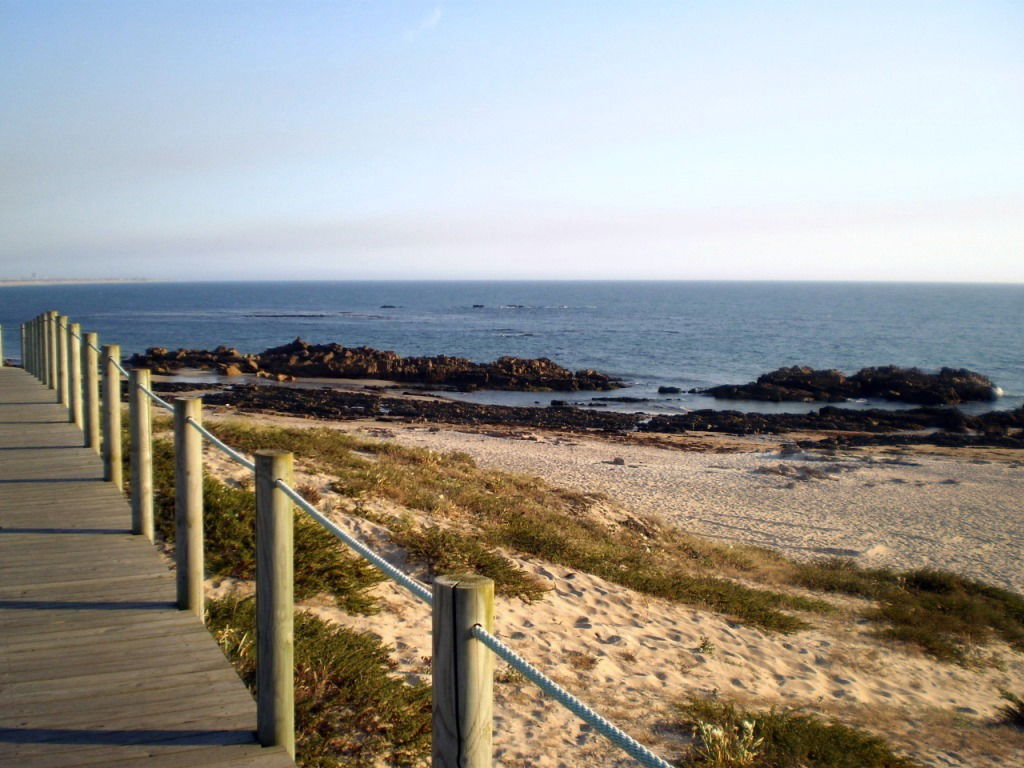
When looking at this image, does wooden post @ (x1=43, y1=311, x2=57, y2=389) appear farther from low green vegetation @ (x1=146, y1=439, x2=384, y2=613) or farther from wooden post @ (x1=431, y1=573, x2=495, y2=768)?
wooden post @ (x1=431, y1=573, x2=495, y2=768)

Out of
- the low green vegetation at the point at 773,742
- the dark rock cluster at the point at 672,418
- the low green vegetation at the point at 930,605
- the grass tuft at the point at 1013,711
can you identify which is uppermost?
the low green vegetation at the point at 773,742

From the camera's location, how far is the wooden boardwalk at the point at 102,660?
120 inches

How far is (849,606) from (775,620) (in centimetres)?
206

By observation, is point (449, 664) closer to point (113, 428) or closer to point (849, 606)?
point (113, 428)

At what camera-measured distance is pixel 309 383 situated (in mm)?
42406

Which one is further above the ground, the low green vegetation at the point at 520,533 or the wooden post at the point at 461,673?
the wooden post at the point at 461,673

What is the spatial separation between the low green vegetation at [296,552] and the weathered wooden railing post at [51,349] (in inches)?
255

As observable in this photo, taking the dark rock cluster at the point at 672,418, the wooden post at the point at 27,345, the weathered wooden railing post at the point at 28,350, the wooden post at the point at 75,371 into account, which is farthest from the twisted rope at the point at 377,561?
the dark rock cluster at the point at 672,418

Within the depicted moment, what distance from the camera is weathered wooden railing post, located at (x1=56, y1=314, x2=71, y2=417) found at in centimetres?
1060

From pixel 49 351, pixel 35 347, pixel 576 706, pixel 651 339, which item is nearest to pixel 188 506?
pixel 576 706

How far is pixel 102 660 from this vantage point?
12.3 feet

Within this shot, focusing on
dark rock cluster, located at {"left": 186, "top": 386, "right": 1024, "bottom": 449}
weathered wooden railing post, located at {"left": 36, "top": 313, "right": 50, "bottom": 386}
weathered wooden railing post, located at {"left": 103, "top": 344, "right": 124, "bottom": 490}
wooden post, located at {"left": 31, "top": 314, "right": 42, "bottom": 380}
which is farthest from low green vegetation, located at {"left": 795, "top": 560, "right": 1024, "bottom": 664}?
dark rock cluster, located at {"left": 186, "top": 386, "right": 1024, "bottom": 449}

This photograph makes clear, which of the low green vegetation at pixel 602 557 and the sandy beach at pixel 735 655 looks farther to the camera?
the low green vegetation at pixel 602 557

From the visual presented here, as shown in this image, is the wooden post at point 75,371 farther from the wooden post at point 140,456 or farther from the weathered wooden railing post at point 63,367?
the wooden post at point 140,456
